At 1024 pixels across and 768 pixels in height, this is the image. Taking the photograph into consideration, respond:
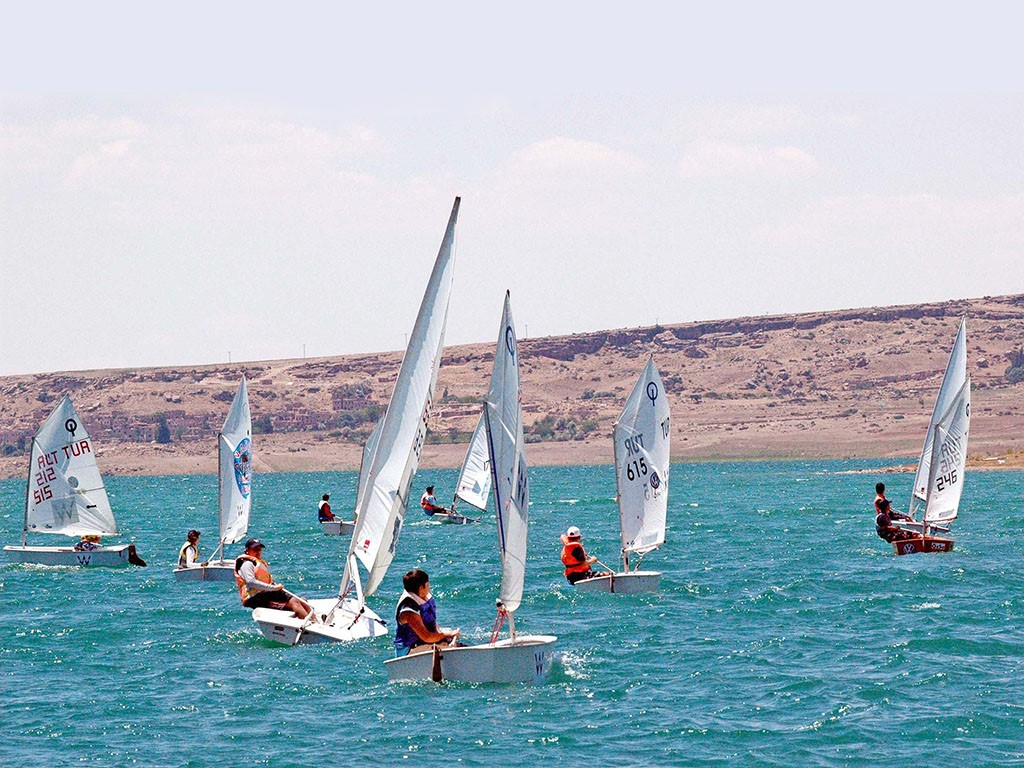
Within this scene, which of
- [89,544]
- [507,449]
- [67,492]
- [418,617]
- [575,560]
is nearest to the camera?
[507,449]

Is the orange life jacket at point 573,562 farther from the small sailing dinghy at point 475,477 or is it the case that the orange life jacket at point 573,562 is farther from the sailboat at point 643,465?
the small sailing dinghy at point 475,477

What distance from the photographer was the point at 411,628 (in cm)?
2178

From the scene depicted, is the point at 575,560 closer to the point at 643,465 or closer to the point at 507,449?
the point at 643,465

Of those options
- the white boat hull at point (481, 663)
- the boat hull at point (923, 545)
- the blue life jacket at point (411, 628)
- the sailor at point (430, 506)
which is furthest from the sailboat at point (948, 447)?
the sailor at point (430, 506)

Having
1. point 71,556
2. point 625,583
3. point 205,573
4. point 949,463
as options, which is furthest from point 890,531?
point 71,556

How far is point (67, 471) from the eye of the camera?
137ft

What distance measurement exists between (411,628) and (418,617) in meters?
0.28

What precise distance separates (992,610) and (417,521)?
3793 centimetres

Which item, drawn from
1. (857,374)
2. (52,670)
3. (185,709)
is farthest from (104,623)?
(857,374)

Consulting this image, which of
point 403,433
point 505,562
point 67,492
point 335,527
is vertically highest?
point 403,433

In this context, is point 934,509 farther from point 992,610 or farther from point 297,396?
point 297,396

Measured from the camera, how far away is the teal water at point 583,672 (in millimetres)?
18297

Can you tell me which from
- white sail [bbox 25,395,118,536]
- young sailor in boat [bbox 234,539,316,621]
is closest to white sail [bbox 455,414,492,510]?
white sail [bbox 25,395,118,536]

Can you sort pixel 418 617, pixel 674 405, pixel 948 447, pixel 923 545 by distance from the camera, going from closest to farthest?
1. pixel 418 617
2. pixel 923 545
3. pixel 948 447
4. pixel 674 405
